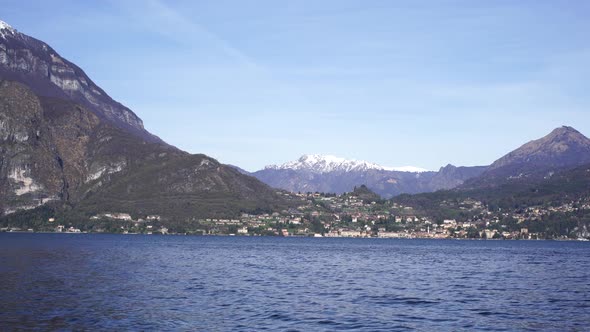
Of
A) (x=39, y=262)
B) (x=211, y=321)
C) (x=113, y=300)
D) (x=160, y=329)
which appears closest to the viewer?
(x=160, y=329)

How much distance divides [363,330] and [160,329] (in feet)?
42.4

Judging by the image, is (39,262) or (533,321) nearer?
(533,321)

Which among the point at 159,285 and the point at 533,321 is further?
the point at 159,285

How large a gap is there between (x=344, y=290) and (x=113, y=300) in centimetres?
2202

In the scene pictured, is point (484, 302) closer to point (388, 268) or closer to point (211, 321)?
point (211, 321)

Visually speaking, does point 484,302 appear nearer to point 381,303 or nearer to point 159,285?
point 381,303

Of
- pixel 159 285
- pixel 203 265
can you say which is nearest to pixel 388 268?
pixel 203 265

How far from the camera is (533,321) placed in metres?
49.0

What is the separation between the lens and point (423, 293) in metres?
64.5

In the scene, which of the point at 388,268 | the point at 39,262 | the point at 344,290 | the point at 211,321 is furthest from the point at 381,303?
the point at 39,262

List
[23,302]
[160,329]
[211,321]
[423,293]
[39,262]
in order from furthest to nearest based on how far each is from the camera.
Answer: [39,262]
[423,293]
[23,302]
[211,321]
[160,329]

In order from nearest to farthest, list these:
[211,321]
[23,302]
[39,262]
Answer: [211,321], [23,302], [39,262]

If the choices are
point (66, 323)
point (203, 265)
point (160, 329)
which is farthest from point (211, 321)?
point (203, 265)

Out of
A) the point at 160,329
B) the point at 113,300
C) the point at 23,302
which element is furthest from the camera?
the point at 113,300
